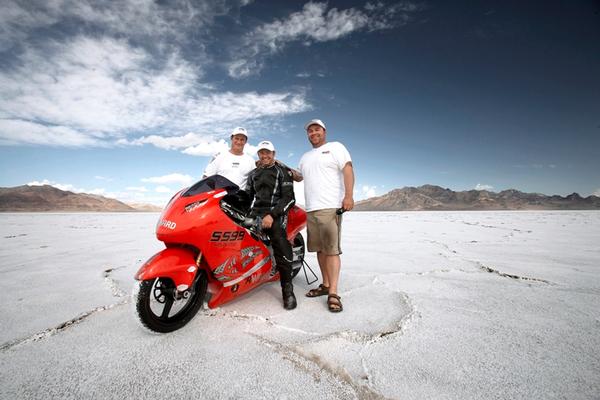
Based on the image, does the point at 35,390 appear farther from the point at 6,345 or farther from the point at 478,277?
the point at 478,277

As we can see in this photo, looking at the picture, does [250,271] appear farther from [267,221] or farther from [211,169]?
[211,169]

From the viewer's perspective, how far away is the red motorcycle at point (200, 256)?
2.00 metres

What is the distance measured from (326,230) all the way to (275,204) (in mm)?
614

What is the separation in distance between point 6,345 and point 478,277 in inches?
191

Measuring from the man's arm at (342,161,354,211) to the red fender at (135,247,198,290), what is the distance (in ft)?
5.26

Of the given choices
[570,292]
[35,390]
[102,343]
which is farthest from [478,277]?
[35,390]

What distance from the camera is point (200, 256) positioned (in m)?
2.22

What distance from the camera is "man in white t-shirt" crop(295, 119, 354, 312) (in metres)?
2.81

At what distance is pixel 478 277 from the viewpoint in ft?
11.6

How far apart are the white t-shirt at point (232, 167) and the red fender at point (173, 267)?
1.32 m

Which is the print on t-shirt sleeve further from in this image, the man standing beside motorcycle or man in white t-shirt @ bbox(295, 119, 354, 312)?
the man standing beside motorcycle

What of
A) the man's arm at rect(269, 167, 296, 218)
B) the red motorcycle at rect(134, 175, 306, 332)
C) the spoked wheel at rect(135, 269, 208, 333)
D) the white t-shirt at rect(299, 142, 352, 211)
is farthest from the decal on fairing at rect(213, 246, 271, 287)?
the white t-shirt at rect(299, 142, 352, 211)

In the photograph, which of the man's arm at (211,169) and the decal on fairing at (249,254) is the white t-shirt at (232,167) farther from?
the decal on fairing at (249,254)

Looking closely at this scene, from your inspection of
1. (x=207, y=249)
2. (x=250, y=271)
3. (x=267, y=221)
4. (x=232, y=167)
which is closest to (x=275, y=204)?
(x=267, y=221)
